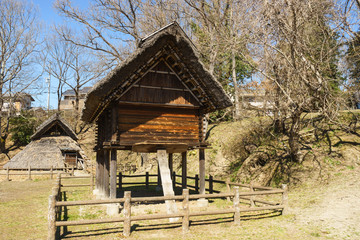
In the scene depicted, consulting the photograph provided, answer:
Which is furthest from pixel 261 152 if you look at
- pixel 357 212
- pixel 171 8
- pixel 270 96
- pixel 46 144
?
pixel 46 144

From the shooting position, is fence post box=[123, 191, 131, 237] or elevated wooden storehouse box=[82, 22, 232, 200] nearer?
fence post box=[123, 191, 131, 237]

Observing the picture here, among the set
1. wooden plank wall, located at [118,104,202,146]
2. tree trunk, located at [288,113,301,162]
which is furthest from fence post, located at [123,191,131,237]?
tree trunk, located at [288,113,301,162]

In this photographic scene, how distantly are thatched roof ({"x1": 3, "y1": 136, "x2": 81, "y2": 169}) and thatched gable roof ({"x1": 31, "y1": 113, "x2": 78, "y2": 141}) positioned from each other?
2.07 feet

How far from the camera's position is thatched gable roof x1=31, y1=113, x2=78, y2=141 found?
28378 mm

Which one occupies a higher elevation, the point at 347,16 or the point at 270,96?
the point at 347,16

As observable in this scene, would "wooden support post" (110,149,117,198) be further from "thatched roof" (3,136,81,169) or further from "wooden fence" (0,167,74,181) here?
"thatched roof" (3,136,81,169)

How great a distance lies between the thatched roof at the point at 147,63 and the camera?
9.90m

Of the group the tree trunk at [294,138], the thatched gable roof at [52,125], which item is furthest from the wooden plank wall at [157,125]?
the thatched gable roof at [52,125]

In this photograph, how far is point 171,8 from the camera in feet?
82.9

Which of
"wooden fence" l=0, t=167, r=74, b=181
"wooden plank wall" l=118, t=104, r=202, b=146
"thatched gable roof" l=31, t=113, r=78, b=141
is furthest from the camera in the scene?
"thatched gable roof" l=31, t=113, r=78, b=141

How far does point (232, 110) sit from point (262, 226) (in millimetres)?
20004

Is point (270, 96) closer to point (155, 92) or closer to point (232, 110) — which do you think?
point (155, 92)

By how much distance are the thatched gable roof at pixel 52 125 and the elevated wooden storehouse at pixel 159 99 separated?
18.8m

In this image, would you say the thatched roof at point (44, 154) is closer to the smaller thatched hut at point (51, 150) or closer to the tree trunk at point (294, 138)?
the smaller thatched hut at point (51, 150)
